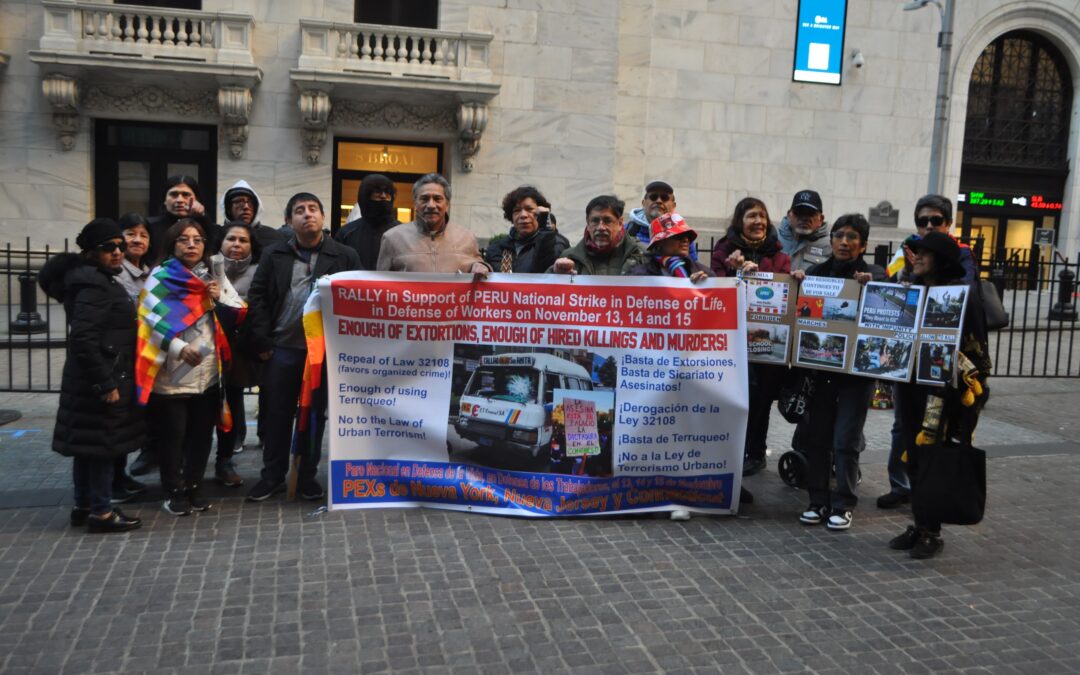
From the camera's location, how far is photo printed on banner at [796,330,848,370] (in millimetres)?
5531

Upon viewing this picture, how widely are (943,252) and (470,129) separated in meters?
11.6

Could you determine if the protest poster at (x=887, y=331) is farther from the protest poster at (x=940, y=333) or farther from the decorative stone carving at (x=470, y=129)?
the decorative stone carving at (x=470, y=129)

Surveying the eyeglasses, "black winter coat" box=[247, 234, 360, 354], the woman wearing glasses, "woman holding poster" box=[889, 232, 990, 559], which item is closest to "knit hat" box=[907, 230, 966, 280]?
"woman holding poster" box=[889, 232, 990, 559]

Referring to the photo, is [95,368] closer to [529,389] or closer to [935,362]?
[529,389]

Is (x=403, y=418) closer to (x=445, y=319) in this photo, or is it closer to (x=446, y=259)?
(x=445, y=319)

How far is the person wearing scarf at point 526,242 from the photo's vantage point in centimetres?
637

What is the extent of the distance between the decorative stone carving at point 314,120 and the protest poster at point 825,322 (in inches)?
453

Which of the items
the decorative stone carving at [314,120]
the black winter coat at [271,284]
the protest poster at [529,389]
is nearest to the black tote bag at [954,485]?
the protest poster at [529,389]

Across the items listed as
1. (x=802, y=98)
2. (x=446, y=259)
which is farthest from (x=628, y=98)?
(x=446, y=259)

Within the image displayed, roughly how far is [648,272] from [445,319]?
4.40 feet

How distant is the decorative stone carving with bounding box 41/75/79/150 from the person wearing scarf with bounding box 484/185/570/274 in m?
11.3

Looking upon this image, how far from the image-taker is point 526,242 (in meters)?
6.52

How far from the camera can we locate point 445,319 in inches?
217

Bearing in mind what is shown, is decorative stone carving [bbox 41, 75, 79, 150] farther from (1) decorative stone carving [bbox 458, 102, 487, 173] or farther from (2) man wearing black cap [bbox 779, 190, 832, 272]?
(2) man wearing black cap [bbox 779, 190, 832, 272]
